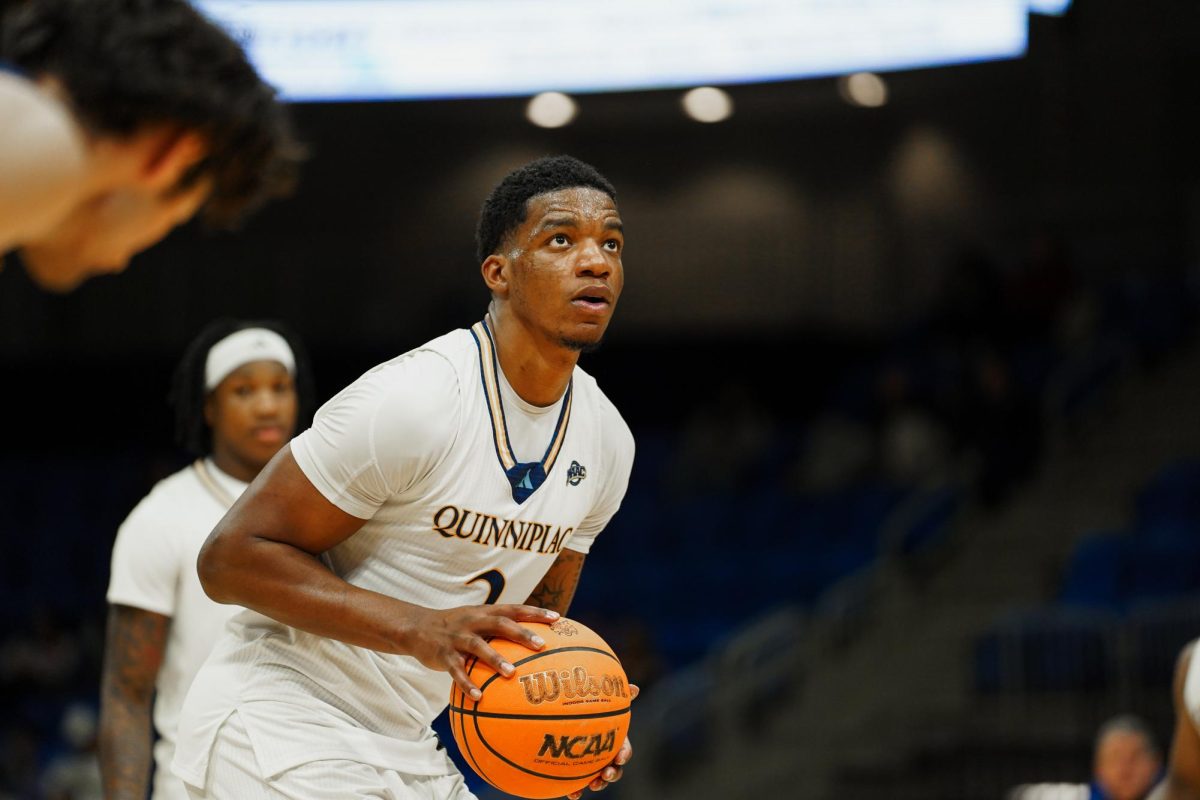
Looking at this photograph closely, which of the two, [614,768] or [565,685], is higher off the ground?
[565,685]

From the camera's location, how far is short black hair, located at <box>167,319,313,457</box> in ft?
17.1

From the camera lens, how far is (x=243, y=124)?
2.39 m

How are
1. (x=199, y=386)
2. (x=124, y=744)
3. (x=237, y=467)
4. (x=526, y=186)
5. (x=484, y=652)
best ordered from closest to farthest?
(x=484, y=652)
(x=526, y=186)
(x=124, y=744)
(x=237, y=467)
(x=199, y=386)

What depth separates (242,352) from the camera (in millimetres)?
5156

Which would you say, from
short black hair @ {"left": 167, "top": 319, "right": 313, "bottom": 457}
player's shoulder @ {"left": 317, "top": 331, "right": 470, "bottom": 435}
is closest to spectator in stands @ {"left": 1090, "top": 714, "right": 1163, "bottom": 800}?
short black hair @ {"left": 167, "top": 319, "right": 313, "bottom": 457}

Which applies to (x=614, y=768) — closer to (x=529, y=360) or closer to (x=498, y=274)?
(x=529, y=360)

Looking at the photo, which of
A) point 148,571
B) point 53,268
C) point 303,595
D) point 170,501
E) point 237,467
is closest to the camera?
point 53,268

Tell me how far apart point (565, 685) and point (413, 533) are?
532mm

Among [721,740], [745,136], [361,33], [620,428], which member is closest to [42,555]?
[361,33]

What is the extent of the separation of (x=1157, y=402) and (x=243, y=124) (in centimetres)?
1363

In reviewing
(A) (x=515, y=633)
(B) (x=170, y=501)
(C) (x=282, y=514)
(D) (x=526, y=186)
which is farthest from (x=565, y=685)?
(B) (x=170, y=501)

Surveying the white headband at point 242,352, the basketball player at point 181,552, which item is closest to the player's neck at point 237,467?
the basketball player at point 181,552

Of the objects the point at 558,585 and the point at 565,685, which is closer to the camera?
the point at 565,685

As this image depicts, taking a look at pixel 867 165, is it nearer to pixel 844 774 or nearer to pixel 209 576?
pixel 844 774
